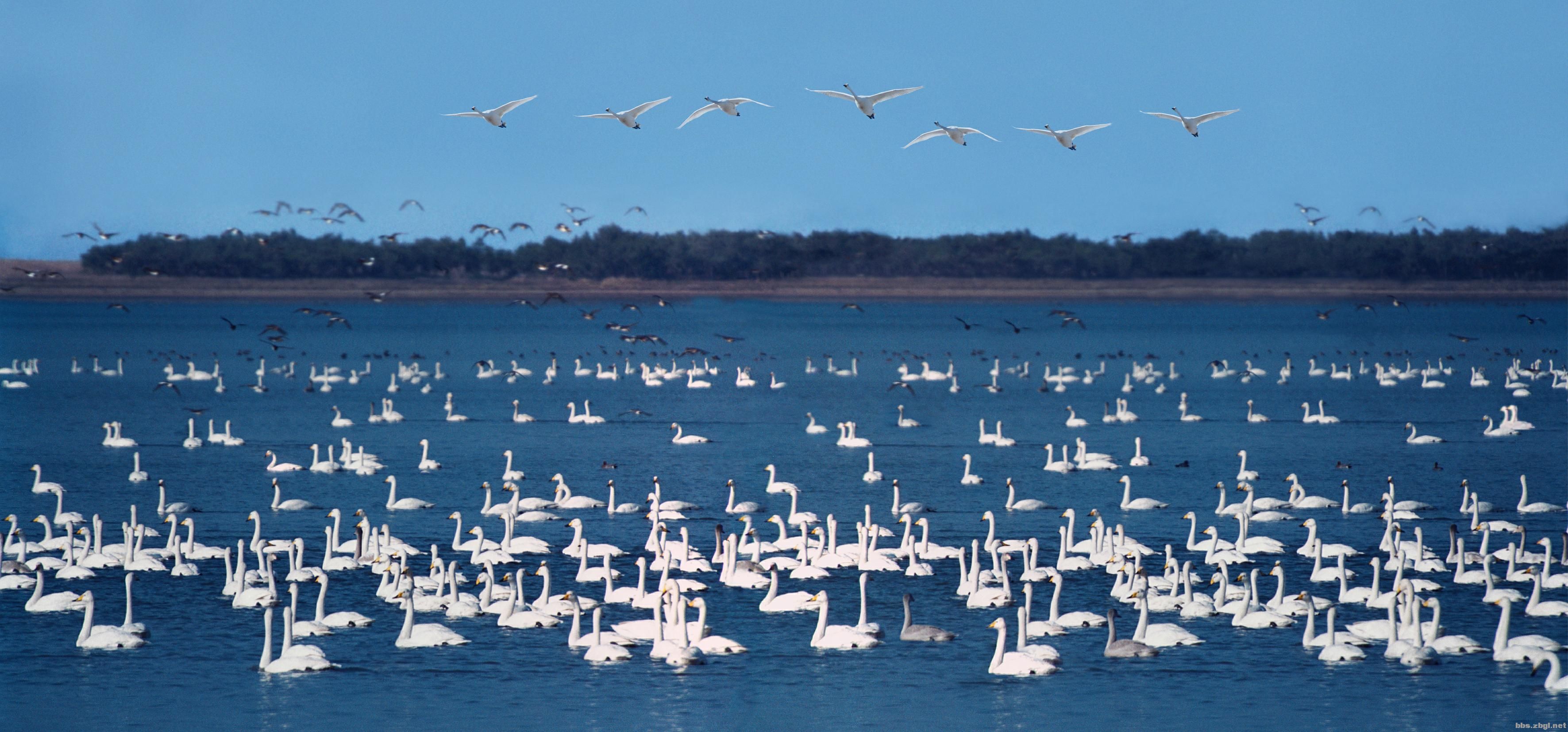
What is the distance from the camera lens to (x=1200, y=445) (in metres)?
46.2

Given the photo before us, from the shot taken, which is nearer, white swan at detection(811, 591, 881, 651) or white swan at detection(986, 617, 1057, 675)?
white swan at detection(986, 617, 1057, 675)

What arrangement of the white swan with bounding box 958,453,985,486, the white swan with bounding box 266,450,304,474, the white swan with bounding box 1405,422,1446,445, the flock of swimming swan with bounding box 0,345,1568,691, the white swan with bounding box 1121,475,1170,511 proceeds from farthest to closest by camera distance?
the white swan with bounding box 1405,422,1446,445, the white swan with bounding box 266,450,304,474, the white swan with bounding box 958,453,985,486, the white swan with bounding box 1121,475,1170,511, the flock of swimming swan with bounding box 0,345,1568,691

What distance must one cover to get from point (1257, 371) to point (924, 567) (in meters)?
54.1

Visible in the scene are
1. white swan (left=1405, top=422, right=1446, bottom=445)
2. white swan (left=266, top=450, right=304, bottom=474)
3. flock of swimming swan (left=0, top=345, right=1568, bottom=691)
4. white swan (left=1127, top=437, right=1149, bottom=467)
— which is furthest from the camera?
white swan (left=1405, top=422, right=1446, bottom=445)

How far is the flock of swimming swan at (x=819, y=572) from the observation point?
20938mm

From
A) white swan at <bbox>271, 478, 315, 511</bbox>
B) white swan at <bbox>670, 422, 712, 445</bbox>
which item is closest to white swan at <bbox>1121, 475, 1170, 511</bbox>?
white swan at <bbox>670, 422, 712, 445</bbox>

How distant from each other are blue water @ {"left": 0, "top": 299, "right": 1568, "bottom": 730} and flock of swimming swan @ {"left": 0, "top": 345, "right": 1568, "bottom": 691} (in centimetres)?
24

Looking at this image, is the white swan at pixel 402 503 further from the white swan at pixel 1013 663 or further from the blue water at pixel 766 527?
the white swan at pixel 1013 663

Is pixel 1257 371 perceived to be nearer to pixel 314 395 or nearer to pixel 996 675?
pixel 314 395

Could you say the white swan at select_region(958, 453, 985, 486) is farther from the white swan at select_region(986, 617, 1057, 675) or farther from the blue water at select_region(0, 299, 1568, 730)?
the white swan at select_region(986, 617, 1057, 675)

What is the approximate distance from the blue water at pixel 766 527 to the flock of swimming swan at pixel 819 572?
9.3 inches

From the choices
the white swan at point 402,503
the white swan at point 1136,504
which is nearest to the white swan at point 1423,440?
the white swan at point 1136,504

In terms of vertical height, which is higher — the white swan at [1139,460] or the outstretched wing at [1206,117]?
the outstretched wing at [1206,117]

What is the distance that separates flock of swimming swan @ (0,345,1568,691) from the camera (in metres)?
20.9
